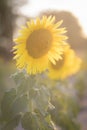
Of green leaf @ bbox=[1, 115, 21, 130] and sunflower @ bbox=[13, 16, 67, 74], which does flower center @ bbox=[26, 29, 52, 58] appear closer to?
sunflower @ bbox=[13, 16, 67, 74]

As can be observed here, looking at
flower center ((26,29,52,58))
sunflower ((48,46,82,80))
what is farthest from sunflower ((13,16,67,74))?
sunflower ((48,46,82,80))

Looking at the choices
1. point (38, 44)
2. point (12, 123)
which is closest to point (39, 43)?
point (38, 44)

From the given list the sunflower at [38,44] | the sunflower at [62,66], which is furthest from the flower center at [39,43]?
the sunflower at [62,66]

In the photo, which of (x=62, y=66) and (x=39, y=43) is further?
(x=62, y=66)

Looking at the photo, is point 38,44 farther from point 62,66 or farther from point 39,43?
point 62,66

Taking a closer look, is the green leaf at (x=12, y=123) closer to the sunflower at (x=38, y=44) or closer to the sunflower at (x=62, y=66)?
the sunflower at (x=38, y=44)

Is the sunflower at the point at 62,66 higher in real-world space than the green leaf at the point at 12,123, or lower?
higher

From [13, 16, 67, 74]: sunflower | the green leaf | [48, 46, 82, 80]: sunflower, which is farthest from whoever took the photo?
[48, 46, 82, 80]: sunflower

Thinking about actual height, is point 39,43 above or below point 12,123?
above

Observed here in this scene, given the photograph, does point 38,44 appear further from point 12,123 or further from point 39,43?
point 12,123

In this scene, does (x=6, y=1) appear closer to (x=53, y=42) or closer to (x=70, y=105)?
(x=70, y=105)
